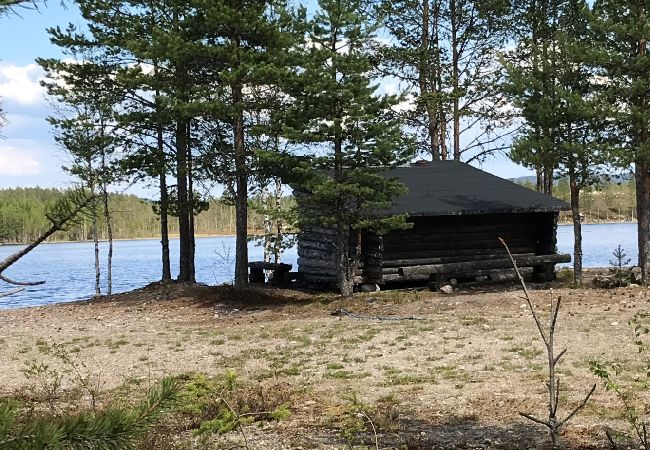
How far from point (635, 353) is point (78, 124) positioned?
1976 cm

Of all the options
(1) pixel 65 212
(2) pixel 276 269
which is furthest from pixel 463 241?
(1) pixel 65 212

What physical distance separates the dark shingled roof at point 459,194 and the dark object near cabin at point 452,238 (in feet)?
0.09

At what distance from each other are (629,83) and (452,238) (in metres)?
6.08

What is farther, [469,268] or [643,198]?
[469,268]

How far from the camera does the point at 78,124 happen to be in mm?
24266

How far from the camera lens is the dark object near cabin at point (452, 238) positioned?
19.3 m

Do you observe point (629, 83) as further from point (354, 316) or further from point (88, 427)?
point (88, 427)

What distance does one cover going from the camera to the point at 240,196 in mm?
19938

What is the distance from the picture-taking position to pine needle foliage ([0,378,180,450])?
184 cm

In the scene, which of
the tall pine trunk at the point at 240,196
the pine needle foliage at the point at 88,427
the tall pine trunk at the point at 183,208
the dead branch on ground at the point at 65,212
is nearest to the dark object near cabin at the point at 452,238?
the tall pine trunk at the point at 240,196

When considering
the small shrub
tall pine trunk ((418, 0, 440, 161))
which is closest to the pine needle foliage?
the small shrub

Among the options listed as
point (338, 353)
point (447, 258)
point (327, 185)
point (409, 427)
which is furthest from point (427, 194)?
point (409, 427)

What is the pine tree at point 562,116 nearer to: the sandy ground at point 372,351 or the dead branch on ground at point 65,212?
the sandy ground at point 372,351

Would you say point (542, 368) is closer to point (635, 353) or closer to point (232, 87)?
point (635, 353)
